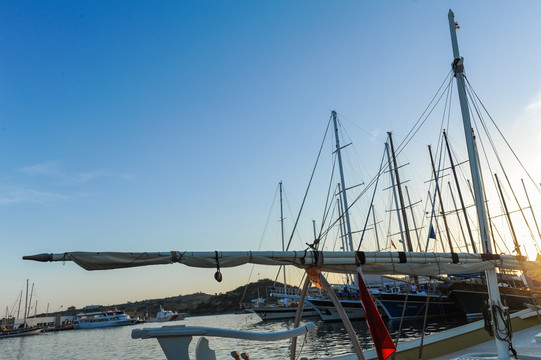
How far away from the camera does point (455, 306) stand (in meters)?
39.6

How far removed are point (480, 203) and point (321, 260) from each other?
4669 mm

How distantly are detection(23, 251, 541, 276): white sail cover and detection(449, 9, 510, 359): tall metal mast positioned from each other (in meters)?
0.51

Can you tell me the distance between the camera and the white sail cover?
20.5 feet

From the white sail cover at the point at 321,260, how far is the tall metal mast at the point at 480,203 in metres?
0.51

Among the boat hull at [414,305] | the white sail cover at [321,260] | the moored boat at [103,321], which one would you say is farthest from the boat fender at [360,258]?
the moored boat at [103,321]

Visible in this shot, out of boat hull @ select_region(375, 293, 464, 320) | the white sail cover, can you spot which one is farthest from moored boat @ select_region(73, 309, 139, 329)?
the white sail cover

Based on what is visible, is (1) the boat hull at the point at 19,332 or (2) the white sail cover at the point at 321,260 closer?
(2) the white sail cover at the point at 321,260

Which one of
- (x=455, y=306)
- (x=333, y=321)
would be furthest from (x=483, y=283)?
(x=333, y=321)

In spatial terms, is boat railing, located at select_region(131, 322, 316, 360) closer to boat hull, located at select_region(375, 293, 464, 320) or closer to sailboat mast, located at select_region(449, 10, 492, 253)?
sailboat mast, located at select_region(449, 10, 492, 253)

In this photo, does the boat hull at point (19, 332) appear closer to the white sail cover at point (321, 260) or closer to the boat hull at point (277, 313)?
the boat hull at point (277, 313)

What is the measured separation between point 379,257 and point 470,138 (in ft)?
13.6

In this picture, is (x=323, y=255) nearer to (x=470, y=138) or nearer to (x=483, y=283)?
(x=470, y=138)

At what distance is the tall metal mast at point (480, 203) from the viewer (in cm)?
851

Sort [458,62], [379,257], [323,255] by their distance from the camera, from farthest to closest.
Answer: [458,62]
[379,257]
[323,255]
